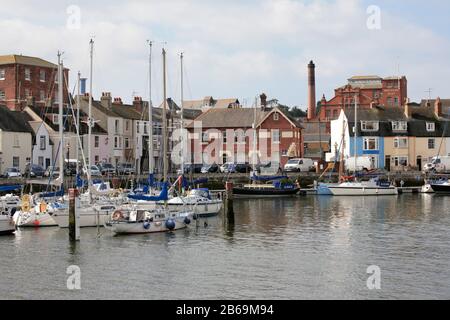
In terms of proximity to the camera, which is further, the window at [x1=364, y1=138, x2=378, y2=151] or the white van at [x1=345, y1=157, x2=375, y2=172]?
the window at [x1=364, y1=138, x2=378, y2=151]

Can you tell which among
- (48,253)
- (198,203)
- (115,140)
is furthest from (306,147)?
(48,253)

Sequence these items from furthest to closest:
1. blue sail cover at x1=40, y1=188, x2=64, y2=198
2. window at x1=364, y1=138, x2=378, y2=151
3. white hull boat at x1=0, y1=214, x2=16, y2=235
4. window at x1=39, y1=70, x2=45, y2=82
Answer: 1. window at x1=39, y1=70, x2=45, y2=82
2. window at x1=364, y1=138, x2=378, y2=151
3. blue sail cover at x1=40, y1=188, x2=64, y2=198
4. white hull boat at x1=0, y1=214, x2=16, y2=235

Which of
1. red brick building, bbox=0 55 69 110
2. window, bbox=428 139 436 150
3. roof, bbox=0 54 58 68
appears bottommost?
window, bbox=428 139 436 150

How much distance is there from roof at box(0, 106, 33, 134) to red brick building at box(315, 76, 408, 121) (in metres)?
55.8

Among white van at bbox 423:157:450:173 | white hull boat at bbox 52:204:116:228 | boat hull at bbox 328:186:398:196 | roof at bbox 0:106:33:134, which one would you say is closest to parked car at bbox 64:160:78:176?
roof at bbox 0:106:33:134

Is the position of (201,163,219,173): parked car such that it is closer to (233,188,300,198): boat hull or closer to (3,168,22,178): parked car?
(233,188,300,198): boat hull

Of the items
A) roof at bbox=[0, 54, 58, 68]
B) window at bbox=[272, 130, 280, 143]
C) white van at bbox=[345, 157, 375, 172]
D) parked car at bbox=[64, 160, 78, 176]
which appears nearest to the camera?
parked car at bbox=[64, 160, 78, 176]

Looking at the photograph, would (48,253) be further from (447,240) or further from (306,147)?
(306,147)

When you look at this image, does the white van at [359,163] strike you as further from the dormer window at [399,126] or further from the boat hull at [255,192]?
the boat hull at [255,192]

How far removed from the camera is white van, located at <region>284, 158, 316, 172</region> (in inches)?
3605

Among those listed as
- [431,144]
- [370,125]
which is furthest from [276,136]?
[431,144]

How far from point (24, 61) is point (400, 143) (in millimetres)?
55792

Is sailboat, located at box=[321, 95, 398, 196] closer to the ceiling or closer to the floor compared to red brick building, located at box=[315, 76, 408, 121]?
closer to the floor

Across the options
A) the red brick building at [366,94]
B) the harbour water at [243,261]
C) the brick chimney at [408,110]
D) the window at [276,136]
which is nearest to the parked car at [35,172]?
the harbour water at [243,261]
